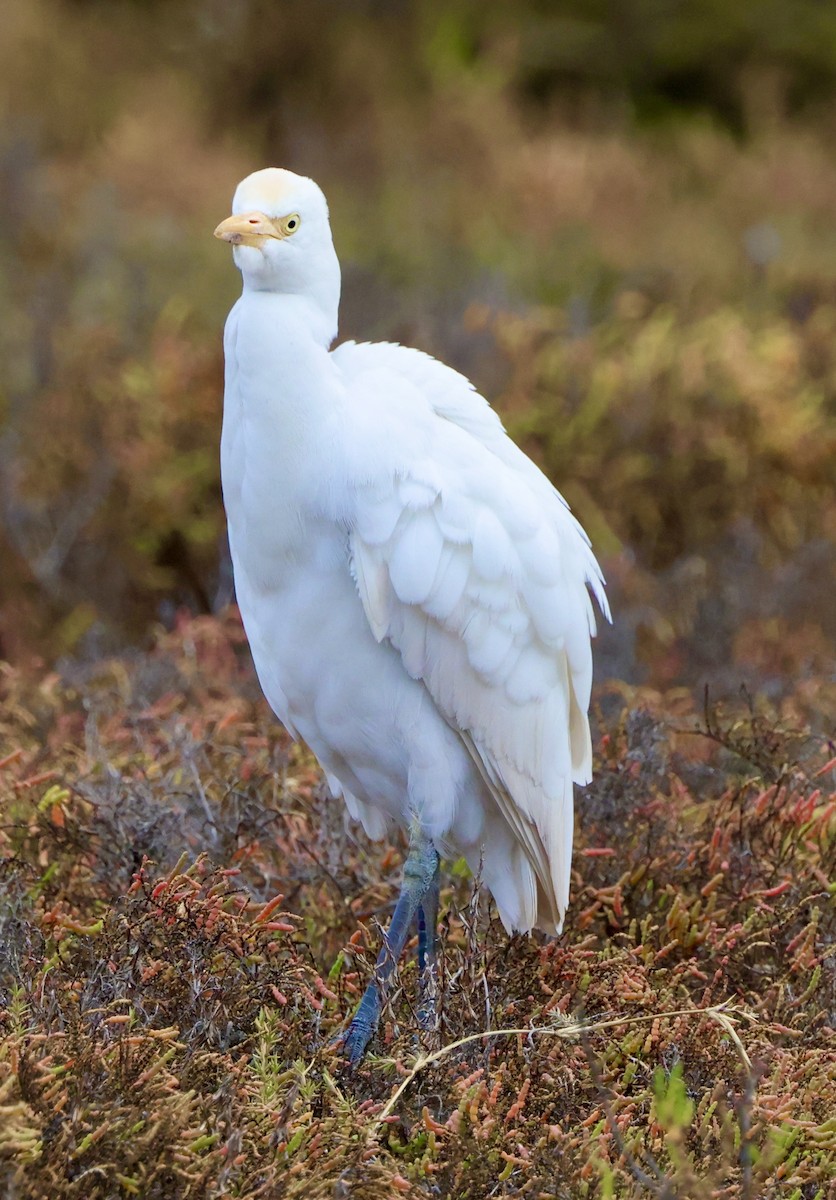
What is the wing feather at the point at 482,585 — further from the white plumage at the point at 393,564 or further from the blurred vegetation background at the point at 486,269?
the blurred vegetation background at the point at 486,269

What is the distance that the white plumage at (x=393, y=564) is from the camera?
9.08 feet

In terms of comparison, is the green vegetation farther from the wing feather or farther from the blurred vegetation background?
the wing feather

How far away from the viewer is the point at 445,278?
805 centimetres

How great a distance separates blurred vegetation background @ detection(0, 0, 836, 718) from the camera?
5719mm

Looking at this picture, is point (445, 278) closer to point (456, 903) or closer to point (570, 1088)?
point (456, 903)

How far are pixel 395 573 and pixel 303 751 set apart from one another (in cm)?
139

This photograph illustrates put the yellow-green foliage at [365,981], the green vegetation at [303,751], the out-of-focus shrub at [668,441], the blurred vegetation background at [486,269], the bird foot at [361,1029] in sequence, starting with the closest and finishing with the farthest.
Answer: the yellow-green foliage at [365,981], the green vegetation at [303,751], the bird foot at [361,1029], the blurred vegetation background at [486,269], the out-of-focus shrub at [668,441]

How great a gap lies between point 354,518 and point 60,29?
38.2ft

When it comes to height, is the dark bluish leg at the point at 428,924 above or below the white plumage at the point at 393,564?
below

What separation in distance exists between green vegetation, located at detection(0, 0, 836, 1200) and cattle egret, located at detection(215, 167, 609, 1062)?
10.7 inches

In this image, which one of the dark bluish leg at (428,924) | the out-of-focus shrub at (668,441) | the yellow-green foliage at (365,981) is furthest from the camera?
the out-of-focus shrub at (668,441)

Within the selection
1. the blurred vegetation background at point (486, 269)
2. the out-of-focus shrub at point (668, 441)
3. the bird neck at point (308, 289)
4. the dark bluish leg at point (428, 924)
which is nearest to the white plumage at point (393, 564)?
the bird neck at point (308, 289)

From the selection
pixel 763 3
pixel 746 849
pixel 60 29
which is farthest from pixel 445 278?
pixel 763 3

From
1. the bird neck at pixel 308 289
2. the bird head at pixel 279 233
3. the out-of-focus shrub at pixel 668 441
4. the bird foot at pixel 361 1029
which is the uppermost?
the bird head at pixel 279 233
